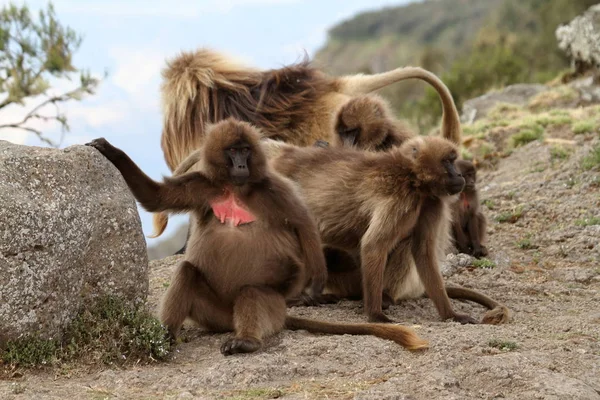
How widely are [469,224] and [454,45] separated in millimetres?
65099

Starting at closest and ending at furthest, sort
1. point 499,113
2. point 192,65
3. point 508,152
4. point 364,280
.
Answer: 1. point 364,280
2. point 192,65
3. point 508,152
4. point 499,113

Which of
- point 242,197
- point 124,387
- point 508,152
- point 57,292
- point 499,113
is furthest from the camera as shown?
point 499,113

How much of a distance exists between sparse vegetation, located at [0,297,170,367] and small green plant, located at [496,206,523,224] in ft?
17.4

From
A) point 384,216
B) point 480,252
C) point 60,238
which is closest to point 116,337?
point 60,238

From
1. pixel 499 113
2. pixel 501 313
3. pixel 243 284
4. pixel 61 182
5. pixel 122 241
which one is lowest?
pixel 501 313

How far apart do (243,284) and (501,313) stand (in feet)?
6.34

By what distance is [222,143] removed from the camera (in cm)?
520

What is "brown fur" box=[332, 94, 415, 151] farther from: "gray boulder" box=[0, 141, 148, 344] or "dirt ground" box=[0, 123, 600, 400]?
"gray boulder" box=[0, 141, 148, 344]

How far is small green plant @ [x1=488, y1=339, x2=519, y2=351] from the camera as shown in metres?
5.09

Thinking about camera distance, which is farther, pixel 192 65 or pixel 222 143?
pixel 192 65

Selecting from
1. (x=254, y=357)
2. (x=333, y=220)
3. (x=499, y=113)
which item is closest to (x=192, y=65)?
(x=333, y=220)

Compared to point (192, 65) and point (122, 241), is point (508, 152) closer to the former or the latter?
point (192, 65)

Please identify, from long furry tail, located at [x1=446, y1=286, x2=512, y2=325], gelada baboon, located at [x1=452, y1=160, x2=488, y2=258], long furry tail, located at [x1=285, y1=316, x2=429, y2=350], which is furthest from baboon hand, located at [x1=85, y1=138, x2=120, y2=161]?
gelada baboon, located at [x1=452, y1=160, x2=488, y2=258]

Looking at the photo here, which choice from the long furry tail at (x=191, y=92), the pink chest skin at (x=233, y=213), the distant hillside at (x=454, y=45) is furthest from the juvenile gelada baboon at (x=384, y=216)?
the distant hillside at (x=454, y=45)
